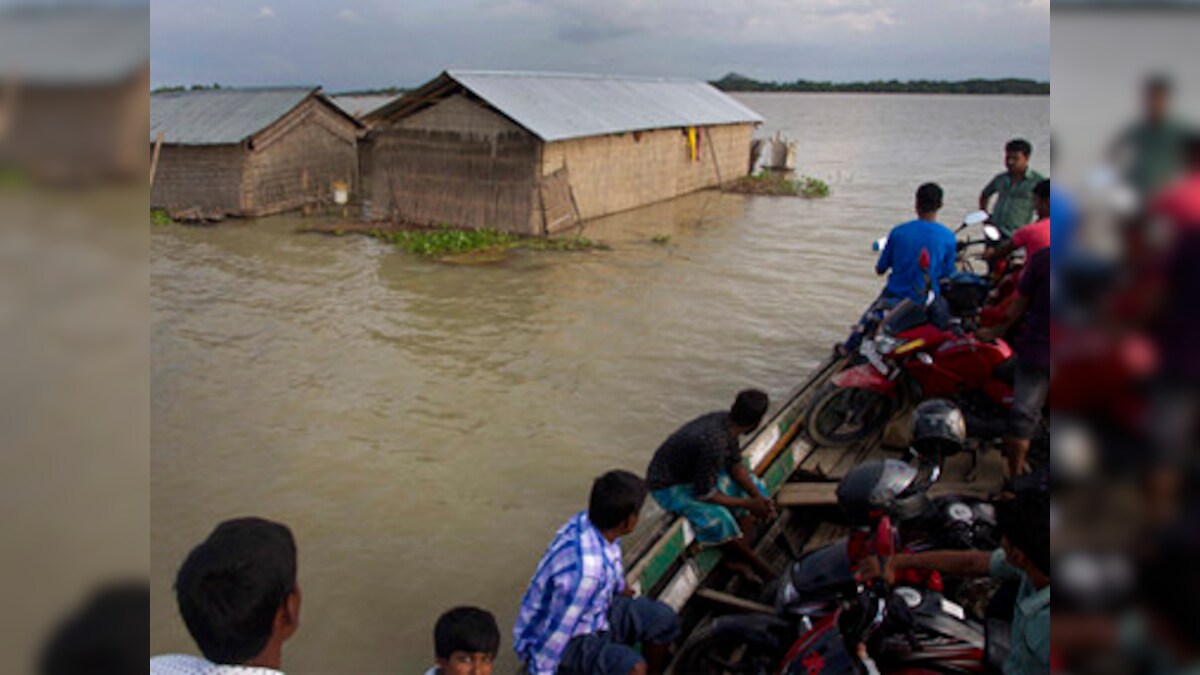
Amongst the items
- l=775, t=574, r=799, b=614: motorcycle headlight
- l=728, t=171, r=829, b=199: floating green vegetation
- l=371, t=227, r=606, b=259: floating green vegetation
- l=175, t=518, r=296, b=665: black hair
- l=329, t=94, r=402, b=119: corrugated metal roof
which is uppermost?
l=329, t=94, r=402, b=119: corrugated metal roof

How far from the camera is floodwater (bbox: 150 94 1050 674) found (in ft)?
17.0

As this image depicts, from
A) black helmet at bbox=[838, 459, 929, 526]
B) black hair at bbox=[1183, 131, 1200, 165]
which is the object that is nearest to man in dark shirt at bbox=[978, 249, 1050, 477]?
black helmet at bbox=[838, 459, 929, 526]

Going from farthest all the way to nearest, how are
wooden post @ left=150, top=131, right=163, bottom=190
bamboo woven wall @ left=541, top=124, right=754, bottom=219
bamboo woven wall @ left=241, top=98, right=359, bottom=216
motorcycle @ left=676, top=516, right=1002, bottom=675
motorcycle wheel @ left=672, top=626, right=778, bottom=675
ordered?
→ bamboo woven wall @ left=241, top=98, right=359, bottom=216, bamboo woven wall @ left=541, top=124, right=754, bottom=219, motorcycle wheel @ left=672, top=626, right=778, bottom=675, motorcycle @ left=676, top=516, right=1002, bottom=675, wooden post @ left=150, top=131, right=163, bottom=190

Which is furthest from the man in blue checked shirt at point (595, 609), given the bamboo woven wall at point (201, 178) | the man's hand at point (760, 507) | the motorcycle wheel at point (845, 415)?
the bamboo woven wall at point (201, 178)

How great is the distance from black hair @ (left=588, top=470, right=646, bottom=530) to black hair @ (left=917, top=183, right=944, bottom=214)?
11.4ft

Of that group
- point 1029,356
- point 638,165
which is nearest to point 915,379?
point 1029,356

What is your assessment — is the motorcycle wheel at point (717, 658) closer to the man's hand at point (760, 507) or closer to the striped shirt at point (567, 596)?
the striped shirt at point (567, 596)

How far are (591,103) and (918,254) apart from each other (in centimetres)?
1348

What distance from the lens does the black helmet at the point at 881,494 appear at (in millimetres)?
3201

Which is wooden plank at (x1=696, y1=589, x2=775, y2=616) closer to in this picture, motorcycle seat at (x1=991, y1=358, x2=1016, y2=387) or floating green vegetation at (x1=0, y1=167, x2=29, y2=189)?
motorcycle seat at (x1=991, y1=358, x2=1016, y2=387)

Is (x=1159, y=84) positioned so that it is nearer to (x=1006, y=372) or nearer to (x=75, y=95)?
(x=75, y=95)

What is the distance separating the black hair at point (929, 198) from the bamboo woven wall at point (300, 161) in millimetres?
15102

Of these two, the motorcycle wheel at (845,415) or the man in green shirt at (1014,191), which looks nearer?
the motorcycle wheel at (845,415)

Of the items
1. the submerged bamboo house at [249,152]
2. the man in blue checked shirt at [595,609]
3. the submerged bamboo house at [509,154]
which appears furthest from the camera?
the submerged bamboo house at [249,152]
